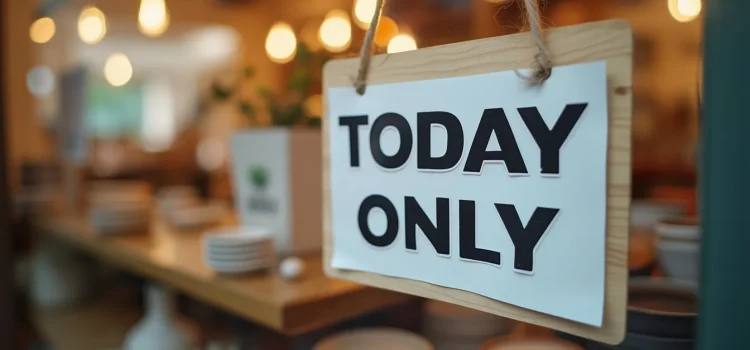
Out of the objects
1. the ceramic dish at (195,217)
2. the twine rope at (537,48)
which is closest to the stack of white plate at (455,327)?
the twine rope at (537,48)

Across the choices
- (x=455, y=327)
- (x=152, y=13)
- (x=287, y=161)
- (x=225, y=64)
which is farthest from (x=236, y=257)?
(x=225, y=64)

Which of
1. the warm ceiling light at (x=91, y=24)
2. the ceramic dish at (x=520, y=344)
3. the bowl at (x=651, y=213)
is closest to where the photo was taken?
the ceramic dish at (x=520, y=344)

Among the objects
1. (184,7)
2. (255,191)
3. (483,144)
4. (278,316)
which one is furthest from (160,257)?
(184,7)

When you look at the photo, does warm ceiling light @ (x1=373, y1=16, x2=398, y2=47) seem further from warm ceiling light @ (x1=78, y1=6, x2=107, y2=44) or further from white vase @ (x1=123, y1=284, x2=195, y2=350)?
warm ceiling light @ (x1=78, y1=6, x2=107, y2=44)

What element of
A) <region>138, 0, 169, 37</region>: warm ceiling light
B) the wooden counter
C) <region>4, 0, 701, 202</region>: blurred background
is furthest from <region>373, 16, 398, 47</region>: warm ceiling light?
<region>138, 0, 169, 37</region>: warm ceiling light

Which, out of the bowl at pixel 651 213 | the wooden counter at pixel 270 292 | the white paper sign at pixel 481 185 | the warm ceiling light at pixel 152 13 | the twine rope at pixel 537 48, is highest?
the warm ceiling light at pixel 152 13

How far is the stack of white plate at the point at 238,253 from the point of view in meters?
0.92

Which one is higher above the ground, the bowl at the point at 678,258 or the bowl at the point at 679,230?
the bowl at the point at 679,230

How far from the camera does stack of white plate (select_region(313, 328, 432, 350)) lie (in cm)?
79

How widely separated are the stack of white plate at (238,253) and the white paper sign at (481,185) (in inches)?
14.5

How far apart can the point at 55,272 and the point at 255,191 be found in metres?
1.02

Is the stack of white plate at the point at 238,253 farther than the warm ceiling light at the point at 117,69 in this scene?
No

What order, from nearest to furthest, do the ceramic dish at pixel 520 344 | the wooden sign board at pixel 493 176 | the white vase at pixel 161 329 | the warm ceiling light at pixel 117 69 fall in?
the wooden sign board at pixel 493 176
the ceramic dish at pixel 520 344
the white vase at pixel 161 329
the warm ceiling light at pixel 117 69

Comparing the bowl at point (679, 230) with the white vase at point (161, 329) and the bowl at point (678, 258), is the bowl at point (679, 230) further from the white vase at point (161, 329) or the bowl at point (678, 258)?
the white vase at point (161, 329)
